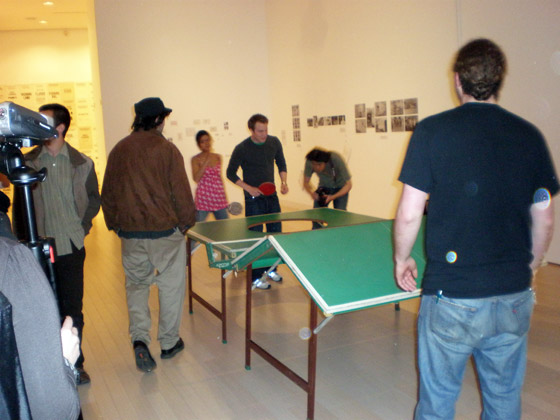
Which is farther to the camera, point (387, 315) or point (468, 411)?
point (387, 315)

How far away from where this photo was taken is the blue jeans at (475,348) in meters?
1.51

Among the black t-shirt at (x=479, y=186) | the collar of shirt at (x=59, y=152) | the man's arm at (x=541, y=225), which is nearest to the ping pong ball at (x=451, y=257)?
the black t-shirt at (x=479, y=186)

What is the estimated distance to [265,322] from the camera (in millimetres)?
3793

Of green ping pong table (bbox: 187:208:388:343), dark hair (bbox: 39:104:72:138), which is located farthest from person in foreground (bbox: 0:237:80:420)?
dark hair (bbox: 39:104:72:138)

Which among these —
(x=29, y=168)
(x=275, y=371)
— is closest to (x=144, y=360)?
(x=275, y=371)

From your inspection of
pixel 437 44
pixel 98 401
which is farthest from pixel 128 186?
pixel 437 44

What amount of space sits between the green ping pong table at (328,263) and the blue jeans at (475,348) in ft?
2.01

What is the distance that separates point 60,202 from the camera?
2764 mm

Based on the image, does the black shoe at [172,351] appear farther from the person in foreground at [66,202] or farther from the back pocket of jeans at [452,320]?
the back pocket of jeans at [452,320]

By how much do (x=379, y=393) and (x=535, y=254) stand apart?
1.36 metres

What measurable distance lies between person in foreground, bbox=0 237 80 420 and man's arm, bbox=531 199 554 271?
1396 mm

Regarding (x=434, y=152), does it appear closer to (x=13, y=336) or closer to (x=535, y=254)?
(x=535, y=254)

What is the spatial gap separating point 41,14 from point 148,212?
368 inches

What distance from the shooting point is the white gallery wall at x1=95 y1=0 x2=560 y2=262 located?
4984mm
